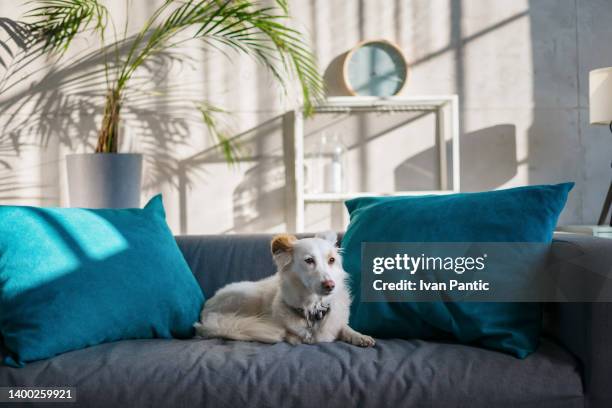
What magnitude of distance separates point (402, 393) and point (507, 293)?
0.42m

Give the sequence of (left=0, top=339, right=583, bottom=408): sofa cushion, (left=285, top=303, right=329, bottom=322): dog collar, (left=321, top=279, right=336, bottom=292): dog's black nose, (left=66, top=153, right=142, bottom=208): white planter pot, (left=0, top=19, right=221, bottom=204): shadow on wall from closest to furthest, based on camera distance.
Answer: (left=0, top=339, right=583, bottom=408): sofa cushion < (left=321, top=279, right=336, bottom=292): dog's black nose < (left=285, top=303, right=329, bottom=322): dog collar < (left=66, top=153, right=142, bottom=208): white planter pot < (left=0, top=19, right=221, bottom=204): shadow on wall

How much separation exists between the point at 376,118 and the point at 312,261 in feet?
7.05

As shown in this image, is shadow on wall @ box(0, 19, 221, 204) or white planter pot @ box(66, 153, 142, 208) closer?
white planter pot @ box(66, 153, 142, 208)

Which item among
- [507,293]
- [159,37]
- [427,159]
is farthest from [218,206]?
[507,293]

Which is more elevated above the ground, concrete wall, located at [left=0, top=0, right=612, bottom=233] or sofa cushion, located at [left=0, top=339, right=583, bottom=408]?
concrete wall, located at [left=0, top=0, right=612, bottom=233]

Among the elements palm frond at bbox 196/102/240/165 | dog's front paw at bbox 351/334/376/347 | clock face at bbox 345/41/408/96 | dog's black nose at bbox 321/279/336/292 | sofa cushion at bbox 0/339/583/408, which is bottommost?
sofa cushion at bbox 0/339/583/408

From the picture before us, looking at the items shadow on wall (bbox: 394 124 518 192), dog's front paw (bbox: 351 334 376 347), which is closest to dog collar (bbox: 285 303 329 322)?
dog's front paw (bbox: 351 334 376 347)

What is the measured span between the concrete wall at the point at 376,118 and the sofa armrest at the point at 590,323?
204cm

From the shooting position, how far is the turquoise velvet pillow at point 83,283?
1.52 meters

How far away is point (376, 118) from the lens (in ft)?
11.7

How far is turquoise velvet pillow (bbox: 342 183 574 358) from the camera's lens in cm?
152

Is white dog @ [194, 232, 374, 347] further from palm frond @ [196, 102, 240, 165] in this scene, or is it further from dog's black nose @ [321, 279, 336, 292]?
palm frond @ [196, 102, 240, 165]

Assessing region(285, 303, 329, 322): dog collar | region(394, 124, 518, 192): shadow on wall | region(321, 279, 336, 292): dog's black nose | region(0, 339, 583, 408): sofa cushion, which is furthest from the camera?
region(394, 124, 518, 192): shadow on wall

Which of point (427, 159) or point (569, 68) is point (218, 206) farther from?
point (569, 68)
